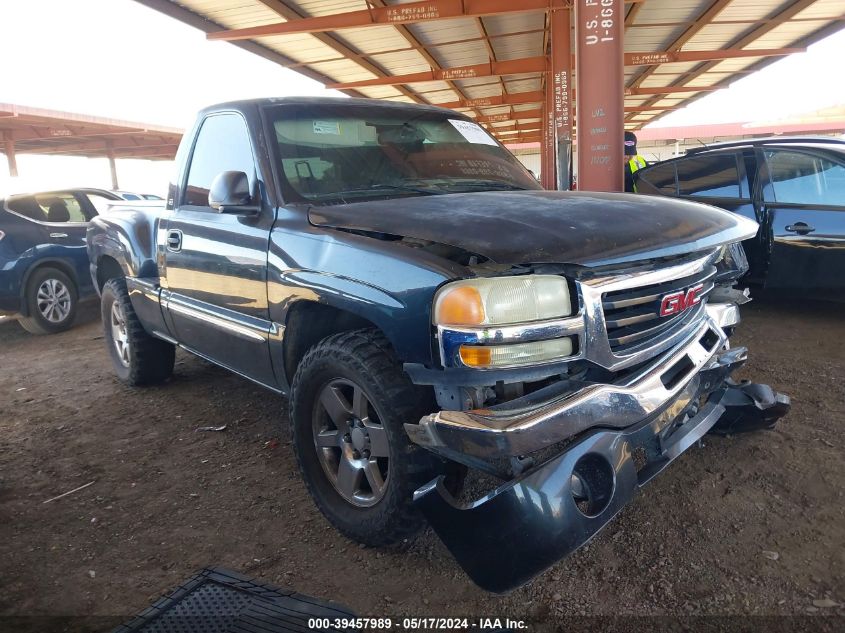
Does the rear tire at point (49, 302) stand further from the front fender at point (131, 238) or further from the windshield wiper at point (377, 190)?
the windshield wiper at point (377, 190)

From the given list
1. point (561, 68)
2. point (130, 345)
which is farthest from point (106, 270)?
point (561, 68)

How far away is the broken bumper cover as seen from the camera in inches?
70.6

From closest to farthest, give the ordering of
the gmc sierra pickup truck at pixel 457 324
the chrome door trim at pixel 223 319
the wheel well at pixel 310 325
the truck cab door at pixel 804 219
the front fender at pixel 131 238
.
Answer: the gmc sierra pickup truck at pixel 457 324, the wheel well at pixel 310 325, the chrome door trim at pixel 223 319, the front fender at pixel 131 238, the truck cab door at pixel 804 219

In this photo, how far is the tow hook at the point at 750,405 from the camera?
2723 millimetres

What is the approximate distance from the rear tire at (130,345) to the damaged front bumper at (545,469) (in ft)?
10.2

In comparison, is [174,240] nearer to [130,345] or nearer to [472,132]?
[130,345]

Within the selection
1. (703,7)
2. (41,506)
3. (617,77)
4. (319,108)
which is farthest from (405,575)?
(703,7)

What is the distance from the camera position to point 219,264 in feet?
10.00

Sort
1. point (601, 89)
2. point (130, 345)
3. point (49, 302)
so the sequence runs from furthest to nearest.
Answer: point (49, 302) < point (601, 89) < point (130, 345)

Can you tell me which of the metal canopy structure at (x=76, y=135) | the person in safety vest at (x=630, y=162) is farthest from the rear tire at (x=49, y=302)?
the metal canopy structure at (x=76, y=135)

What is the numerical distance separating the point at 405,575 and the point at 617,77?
592 cm

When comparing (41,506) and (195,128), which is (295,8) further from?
(41,506)

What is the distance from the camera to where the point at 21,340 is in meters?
6.56

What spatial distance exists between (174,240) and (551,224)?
236cm
